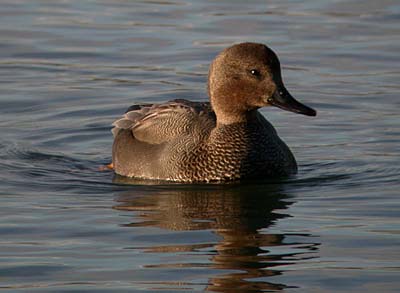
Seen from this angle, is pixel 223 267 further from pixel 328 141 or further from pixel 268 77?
pixel 328 141

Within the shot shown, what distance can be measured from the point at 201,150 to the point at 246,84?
0.70 m

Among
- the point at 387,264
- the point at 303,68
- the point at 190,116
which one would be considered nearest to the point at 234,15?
the point at 303,68

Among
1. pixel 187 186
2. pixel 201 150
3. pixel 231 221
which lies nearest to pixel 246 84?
pixel 201 150

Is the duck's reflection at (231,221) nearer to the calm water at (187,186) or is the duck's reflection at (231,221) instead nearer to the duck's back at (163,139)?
the calm water at (187,186)

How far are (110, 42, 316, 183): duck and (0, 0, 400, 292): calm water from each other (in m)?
0.17

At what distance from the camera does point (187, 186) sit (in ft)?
38.6

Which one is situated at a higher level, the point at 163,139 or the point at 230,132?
the point at 230,132

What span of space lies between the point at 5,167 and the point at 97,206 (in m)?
1.85

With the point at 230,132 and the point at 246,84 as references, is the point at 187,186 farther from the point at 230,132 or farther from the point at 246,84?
the point at 246,84

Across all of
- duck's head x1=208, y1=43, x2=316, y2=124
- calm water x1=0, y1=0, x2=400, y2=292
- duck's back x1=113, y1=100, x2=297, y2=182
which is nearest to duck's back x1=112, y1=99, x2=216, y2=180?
duck's back x1=113, y1=100, x2=297, y2=182

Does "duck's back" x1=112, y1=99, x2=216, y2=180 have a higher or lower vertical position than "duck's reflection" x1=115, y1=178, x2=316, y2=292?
higher

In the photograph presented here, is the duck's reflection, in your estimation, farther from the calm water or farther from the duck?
the duck

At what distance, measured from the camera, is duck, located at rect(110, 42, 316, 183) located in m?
11.7

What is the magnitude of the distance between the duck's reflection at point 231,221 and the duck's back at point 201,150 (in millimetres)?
181
